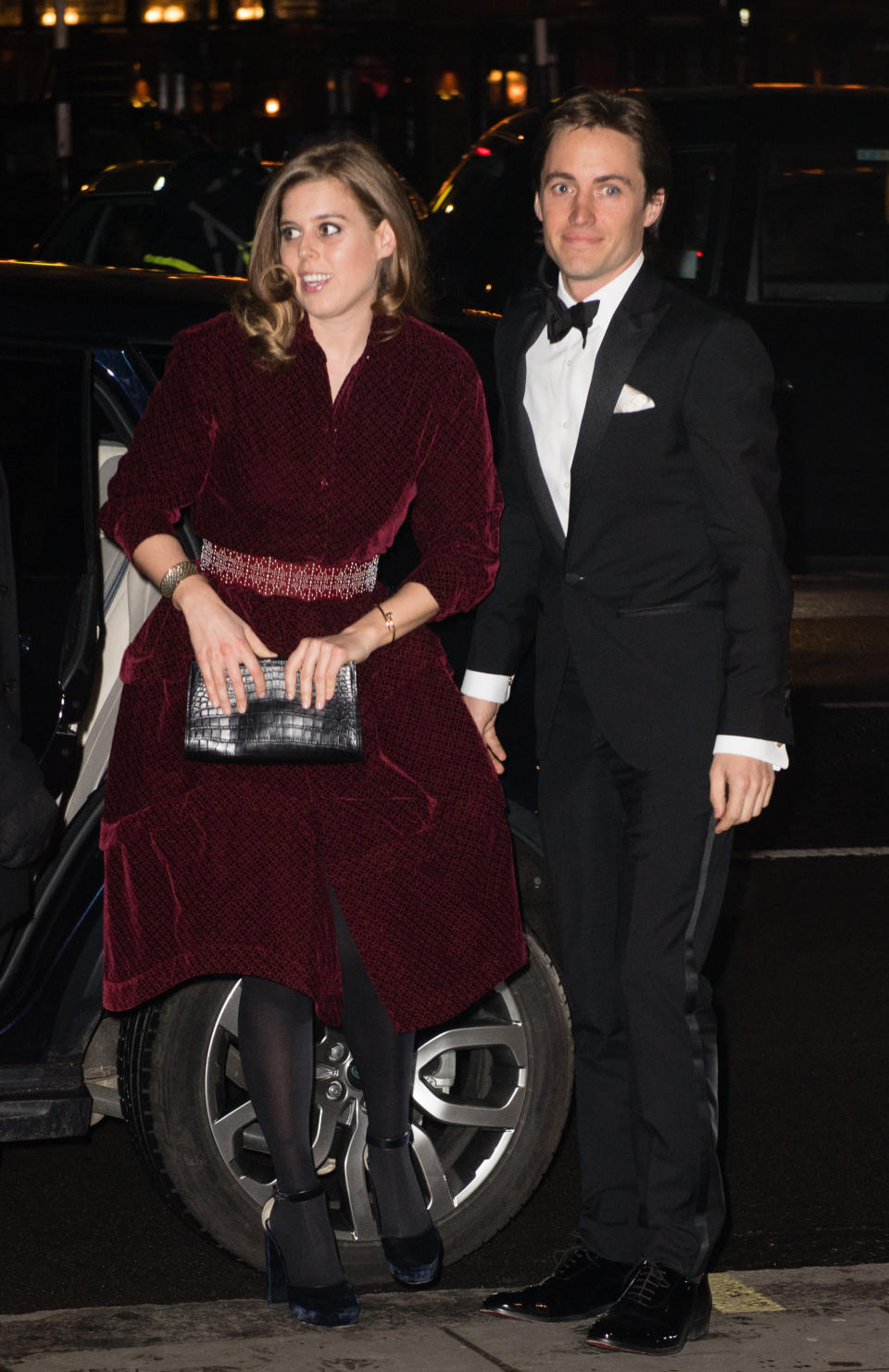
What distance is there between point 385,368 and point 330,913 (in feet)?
3.01

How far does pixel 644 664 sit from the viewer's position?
3.29m

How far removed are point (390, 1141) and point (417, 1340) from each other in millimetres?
352

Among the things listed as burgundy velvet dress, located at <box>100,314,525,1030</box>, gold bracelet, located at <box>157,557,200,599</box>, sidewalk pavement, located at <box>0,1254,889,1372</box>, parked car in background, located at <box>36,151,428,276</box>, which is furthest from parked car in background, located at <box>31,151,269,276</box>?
sidewalk pavement, located at <box>0,1254,889,1372</box>

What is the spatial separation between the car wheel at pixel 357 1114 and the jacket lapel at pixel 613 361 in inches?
37.5

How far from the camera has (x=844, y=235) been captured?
33.1 feet

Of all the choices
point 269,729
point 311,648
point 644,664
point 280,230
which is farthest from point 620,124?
point 269,729

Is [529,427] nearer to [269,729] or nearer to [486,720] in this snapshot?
[486,720]

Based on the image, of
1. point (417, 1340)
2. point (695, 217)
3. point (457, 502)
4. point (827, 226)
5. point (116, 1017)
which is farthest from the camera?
point (827, 226)

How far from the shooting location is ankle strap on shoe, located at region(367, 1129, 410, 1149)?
137 inches

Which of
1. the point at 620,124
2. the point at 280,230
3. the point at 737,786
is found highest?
the point at 620,124

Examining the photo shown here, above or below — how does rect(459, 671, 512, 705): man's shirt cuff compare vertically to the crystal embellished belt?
below

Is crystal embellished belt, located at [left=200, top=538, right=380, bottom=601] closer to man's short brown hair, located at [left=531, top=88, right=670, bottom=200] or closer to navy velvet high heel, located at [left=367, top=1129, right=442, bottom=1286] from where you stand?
man's short brown hair, located at [left=531, top=88, right=670, bottom=200]

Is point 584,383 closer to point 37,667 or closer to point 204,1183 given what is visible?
point 37,667

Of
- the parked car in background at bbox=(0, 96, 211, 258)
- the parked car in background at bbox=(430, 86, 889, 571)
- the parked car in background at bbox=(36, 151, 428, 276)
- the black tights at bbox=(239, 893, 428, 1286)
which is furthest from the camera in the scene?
the parked car in background at bbox=(0, 96, 211, 258)
